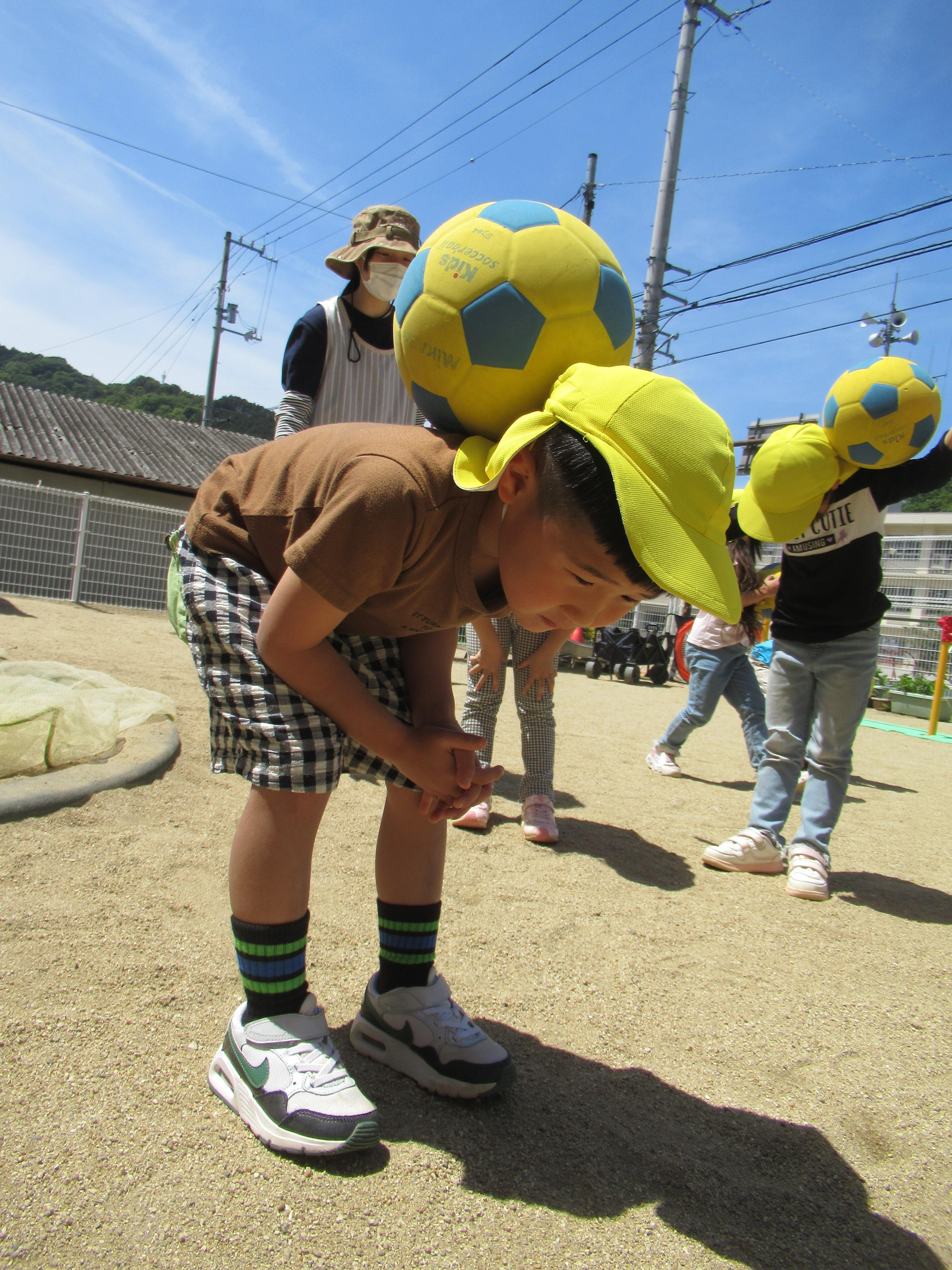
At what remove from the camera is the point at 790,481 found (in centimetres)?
274

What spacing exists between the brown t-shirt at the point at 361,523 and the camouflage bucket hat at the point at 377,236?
1.04 meters

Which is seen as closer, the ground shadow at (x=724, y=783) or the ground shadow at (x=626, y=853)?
the ground shadow at (x=626, y=853)

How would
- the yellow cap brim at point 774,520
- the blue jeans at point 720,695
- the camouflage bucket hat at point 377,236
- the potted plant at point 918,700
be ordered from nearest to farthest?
A: the camouflage bucket hat at point 377,236 < the yellow cap brim at point 774,520 < the blue jeans at point 720,695 < the potted plant at point 918,700

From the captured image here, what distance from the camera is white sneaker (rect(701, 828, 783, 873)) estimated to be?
9.58 feet

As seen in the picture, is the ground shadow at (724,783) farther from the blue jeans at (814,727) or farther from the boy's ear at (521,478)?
the boy's ear at (521,478)

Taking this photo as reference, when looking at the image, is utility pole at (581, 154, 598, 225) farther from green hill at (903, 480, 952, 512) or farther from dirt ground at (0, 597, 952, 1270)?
green hill at (903, 480, 952, 512)

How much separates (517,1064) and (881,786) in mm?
4417

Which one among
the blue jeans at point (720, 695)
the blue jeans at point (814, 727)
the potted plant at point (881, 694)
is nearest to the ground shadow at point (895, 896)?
the blue jeans at point (814, 727)

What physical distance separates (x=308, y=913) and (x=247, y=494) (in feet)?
2.50

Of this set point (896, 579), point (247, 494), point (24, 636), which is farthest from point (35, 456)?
point (247, 494)

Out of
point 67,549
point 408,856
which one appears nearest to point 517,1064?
point 408,856

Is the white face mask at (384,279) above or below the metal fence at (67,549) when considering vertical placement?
above

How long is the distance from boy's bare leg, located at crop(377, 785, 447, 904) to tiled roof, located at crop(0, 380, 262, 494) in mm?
16676

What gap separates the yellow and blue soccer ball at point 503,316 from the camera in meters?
1.31
